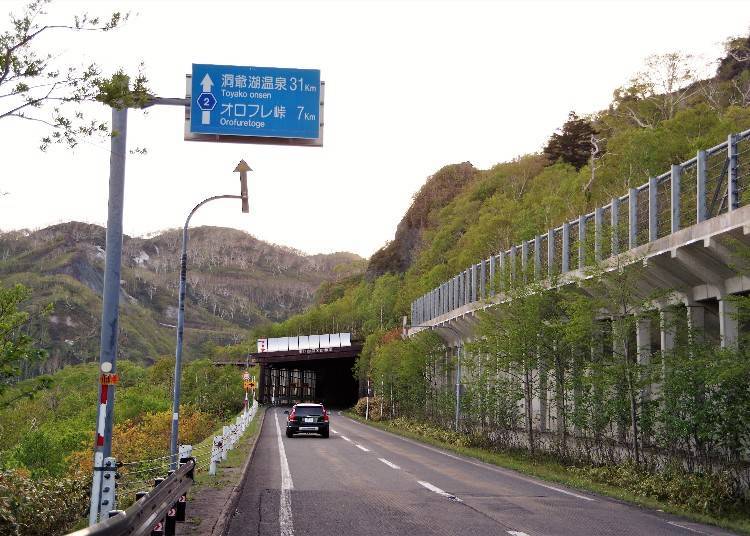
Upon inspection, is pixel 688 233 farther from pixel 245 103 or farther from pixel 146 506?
pixel 146 506

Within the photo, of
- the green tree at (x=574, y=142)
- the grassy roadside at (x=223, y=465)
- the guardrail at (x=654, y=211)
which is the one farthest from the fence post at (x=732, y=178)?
the green tree at (x=574, y=142)

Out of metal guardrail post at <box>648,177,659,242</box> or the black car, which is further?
the black car

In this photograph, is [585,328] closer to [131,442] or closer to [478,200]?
[131,442]

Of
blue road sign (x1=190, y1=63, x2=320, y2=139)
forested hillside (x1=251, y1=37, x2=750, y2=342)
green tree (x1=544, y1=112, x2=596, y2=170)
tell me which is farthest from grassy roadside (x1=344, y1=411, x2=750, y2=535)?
green tree (x1=544, y1=112, x2=596, y2=170)

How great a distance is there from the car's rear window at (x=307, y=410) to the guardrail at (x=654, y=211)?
35.2 feet

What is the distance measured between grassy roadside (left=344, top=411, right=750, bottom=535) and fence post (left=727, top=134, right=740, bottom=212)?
19.8 feet

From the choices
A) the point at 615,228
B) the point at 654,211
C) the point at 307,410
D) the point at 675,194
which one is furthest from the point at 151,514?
the point at 307,410

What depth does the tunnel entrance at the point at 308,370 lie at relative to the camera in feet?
290

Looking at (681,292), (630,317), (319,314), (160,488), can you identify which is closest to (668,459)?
(630,317)

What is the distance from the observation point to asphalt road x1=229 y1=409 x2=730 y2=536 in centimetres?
1041

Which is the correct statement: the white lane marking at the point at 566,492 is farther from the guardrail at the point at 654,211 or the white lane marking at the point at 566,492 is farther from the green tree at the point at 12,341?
the green tree at the point at 12,341

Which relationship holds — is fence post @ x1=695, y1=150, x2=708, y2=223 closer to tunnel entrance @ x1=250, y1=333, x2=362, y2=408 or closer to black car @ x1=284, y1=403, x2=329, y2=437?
black car @ x1=284, y1=403, x2=329, y2=437

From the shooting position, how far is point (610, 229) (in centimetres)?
2012

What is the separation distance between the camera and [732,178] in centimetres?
1588
